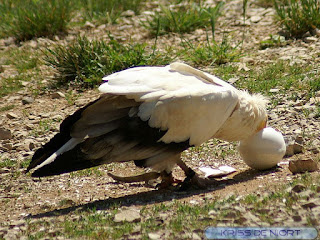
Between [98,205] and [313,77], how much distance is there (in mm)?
3291

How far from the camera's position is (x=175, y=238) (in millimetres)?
4125

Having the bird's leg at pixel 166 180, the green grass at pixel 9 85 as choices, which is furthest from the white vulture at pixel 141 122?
the green grass at pixel 9 85

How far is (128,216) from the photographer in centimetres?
461

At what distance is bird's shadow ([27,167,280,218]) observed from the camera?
515cm

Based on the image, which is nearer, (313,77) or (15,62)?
(313,77)

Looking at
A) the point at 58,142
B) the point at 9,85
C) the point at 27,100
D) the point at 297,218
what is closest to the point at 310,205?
the point at 297,218

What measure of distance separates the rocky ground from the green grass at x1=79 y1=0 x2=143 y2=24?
1.60 meters

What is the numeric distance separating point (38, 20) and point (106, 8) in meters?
1.20

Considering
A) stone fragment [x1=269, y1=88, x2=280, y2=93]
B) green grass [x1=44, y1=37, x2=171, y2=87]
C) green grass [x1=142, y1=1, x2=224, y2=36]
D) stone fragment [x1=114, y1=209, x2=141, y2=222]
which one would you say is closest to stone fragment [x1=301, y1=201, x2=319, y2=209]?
stone fragment [x1=114, y1=209, x2=141, y2=222]

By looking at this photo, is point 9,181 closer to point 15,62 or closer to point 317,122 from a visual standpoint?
point 317,122

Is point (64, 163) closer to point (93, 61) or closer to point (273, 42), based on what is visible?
point (93, 61)

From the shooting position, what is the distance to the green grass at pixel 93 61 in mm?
8258

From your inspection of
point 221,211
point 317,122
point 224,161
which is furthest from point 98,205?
point 317,122

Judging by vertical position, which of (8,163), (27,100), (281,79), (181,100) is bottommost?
(27,100)
